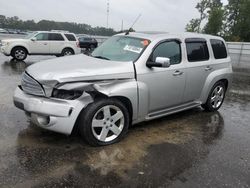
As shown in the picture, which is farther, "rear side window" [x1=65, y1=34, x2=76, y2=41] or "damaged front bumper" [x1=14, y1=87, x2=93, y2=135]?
"rear side window" [x1=65, y1=34, x2=76, y2=41]

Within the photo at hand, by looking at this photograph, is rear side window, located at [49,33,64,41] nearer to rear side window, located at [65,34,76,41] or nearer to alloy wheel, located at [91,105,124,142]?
rear side window, located at [65,34,76,41]

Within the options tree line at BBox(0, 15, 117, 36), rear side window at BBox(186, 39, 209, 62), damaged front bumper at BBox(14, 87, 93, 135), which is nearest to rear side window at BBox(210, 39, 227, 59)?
rear side window at BBox(186, 39, 209, 62)

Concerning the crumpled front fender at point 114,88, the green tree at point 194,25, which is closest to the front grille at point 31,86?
the crumpled front fender at point 114,88

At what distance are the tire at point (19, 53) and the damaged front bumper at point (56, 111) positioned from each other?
40.4 feet

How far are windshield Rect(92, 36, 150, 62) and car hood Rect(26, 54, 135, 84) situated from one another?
261 millimetres

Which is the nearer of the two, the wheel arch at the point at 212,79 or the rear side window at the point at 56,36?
the wheel arch at the point at 212,79

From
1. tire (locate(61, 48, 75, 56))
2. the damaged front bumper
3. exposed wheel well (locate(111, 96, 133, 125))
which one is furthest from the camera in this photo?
tire (locate(61, 48, 75, 56))

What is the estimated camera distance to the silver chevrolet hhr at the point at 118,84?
165 inches

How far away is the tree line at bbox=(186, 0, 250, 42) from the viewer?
127 ft

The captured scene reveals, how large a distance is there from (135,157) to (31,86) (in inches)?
74.8

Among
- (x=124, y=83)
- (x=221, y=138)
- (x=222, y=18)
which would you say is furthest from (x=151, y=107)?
(x=222, y=18)

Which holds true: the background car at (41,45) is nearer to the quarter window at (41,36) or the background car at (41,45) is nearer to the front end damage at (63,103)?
the quarter window at (41,36)

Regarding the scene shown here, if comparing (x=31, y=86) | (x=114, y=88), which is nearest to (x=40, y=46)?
(x=31, y=86)

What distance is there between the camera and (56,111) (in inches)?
162
